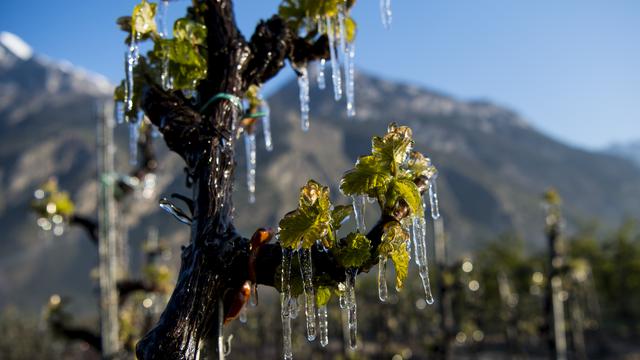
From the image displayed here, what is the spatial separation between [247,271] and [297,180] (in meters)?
186

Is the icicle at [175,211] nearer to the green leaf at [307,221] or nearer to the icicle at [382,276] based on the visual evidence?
the green leaf at [307,221]

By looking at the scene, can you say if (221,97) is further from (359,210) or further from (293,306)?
(293,306)

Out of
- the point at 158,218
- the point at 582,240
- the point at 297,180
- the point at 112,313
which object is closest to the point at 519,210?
the point at 297,180

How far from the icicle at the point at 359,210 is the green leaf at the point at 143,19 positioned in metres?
1.47

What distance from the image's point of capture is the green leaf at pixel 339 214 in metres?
2.39

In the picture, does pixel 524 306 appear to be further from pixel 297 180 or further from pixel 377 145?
pixel 297 180

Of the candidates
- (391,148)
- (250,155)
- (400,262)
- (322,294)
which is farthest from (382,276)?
(250,155)

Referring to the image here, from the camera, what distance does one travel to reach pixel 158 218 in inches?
7633

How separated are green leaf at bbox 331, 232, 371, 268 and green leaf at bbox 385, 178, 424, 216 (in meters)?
0.18

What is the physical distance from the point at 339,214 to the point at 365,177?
17 centimetres

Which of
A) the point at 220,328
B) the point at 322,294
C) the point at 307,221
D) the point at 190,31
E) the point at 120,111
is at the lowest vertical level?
the point at 220,328

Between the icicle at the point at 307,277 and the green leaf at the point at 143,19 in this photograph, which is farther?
the green leaf at the point at 143,19

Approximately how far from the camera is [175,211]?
266 centimetres

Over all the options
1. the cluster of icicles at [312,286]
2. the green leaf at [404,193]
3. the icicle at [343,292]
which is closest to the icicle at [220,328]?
the cluster of icicles at [312,286]
